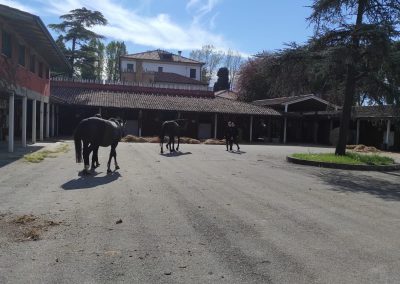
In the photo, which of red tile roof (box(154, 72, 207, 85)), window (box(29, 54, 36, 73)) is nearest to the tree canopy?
red tile roof (box(154, 72, 207, 85))

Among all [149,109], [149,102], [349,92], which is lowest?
[149,109]

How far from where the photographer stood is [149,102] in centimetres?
4312

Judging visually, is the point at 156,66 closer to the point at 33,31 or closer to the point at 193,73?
the point at 193,73

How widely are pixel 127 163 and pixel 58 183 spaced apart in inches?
225

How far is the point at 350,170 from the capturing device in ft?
60.5

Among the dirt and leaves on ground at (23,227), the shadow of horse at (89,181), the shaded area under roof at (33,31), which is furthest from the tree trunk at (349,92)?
the dirt and leaves on ground at (23,227)

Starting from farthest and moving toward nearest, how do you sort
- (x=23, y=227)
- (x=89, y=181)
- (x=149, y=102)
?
(x=149, y=102), (x=89, y=181), (x=23, y=227)

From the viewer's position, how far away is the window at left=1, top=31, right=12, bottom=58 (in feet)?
62.8

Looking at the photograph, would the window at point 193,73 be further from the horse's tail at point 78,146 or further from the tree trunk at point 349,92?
the horse's tail at point 78,146

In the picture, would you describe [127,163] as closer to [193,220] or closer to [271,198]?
[271,198]

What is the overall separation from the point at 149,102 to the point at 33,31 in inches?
898

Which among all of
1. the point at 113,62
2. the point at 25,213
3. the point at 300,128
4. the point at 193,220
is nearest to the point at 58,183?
the point at 25,213

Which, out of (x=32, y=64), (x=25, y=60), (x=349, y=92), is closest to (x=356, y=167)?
(x=349, y=92)

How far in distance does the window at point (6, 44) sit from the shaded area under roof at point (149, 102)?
18.8 metres
